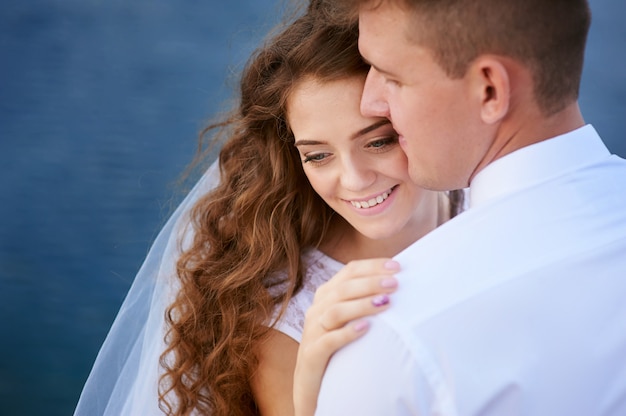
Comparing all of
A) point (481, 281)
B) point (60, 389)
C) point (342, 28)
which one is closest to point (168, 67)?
point (60, 389)

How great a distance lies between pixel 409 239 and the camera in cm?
221

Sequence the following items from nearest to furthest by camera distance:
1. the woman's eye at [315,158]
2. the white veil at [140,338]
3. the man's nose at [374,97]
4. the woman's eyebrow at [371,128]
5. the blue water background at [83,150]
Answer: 1. the man's nose at [374,97]
2. the woman's eyebrow at [371,128]
3. the woman's eye at [315,158]
4. the white veil at [140,338]
5. the blue water background at [83,150]

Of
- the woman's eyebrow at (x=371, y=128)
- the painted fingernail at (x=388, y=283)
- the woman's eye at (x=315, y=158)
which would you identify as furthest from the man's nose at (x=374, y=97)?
the painted fingernail at (x=388, y=283)

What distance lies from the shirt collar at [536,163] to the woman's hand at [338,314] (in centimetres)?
20

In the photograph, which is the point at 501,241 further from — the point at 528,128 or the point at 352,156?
the point at 352,156

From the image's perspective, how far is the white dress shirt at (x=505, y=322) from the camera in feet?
3.89

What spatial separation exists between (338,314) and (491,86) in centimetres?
41

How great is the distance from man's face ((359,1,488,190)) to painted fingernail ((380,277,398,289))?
0.91 ft

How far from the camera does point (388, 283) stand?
4.08 ft

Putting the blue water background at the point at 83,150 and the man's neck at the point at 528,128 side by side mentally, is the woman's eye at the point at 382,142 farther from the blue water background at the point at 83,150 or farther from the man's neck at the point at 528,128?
the blue water background at the point at 83,150

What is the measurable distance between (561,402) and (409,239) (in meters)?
1.01

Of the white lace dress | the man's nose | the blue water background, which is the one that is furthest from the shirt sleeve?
the blue water background

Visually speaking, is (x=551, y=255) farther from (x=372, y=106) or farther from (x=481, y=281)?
(x=372, y=106)

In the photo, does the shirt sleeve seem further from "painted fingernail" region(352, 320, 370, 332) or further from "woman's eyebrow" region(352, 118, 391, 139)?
"woman's eyebrow" region(352, 118, 391, 139)
